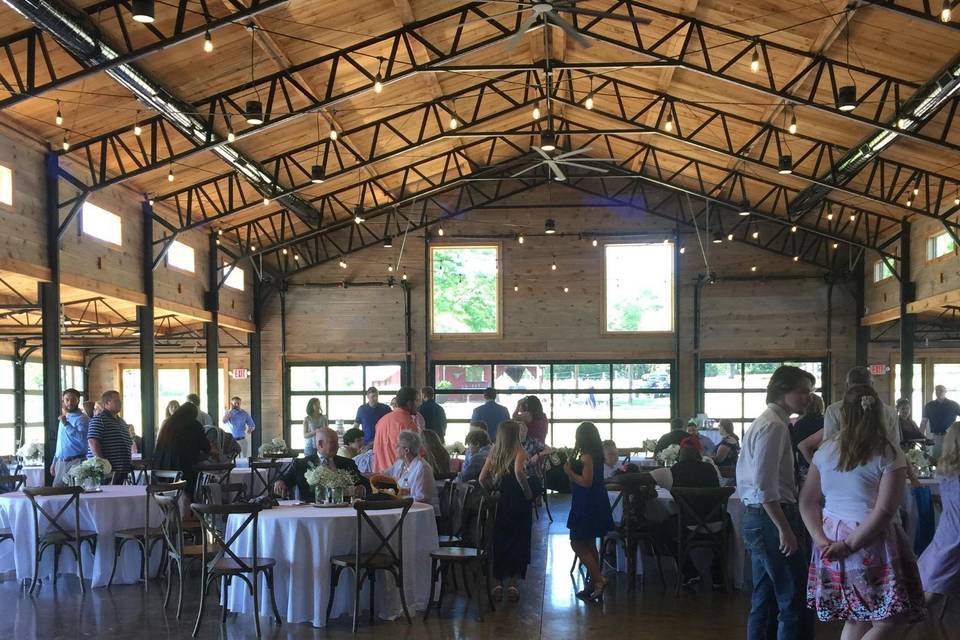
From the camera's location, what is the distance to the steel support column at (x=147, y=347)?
1413 centimetres

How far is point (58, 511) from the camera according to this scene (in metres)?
8.04

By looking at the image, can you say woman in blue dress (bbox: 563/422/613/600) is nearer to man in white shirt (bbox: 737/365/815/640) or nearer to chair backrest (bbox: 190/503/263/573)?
chair backrest (bbox: 190/503/263/573)

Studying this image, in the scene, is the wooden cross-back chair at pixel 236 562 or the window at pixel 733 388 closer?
the wooden cross-back chair at pixel 236 562

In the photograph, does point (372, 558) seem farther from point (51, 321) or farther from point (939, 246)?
point (939, 246)

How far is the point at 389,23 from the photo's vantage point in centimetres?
1113

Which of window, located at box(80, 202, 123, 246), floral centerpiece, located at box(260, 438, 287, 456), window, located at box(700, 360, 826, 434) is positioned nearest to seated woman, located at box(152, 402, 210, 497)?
floral centerpiece, located at box(260, 438, 287, 456)

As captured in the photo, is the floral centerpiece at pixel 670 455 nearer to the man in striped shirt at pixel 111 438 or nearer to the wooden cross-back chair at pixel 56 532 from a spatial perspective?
the man in striped shirt at pixel 111 438

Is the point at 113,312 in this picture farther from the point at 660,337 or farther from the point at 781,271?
the point at 781,271

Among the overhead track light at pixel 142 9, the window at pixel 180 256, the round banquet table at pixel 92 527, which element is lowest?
the round banquet table at pixel 92 527

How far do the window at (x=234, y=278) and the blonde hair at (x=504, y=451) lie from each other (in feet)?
39.3

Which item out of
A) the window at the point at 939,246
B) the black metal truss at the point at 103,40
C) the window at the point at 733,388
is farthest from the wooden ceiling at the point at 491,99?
the window at the point at 733,388

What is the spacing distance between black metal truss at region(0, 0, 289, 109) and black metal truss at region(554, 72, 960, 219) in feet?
19.6

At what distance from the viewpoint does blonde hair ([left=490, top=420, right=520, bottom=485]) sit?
741 centimetres

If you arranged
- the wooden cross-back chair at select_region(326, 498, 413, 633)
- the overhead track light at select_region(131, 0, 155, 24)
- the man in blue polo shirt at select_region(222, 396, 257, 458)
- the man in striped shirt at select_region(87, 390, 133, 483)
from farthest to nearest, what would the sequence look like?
the man in blue polo shirt at select_region(222, 396, 257, 458)
the man in striped shirt at select_region(87, 390, 133, 483)
the overhead track light at select_region(131, 0, 155, 24)
the wooden cross-back chair at select_region(326, 498, 413, 633)
